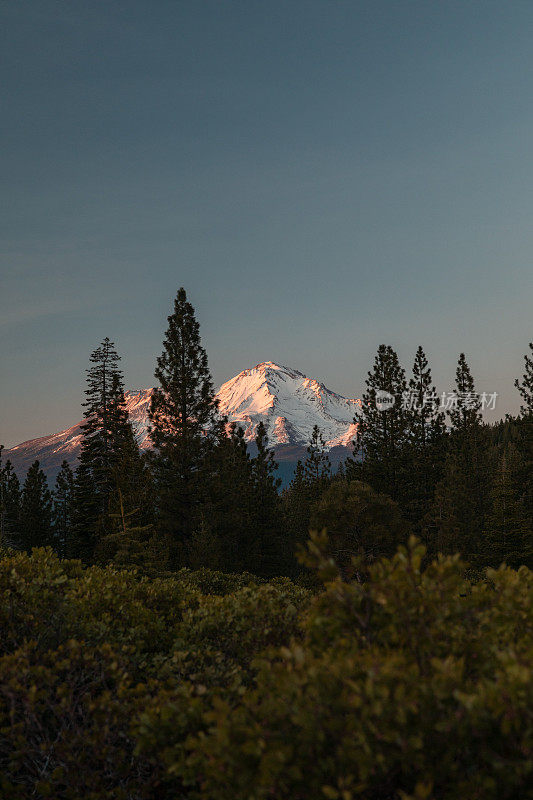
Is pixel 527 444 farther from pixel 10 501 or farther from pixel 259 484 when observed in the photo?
pixel 10 501

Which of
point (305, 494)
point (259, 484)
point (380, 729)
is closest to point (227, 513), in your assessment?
point (259, 484)

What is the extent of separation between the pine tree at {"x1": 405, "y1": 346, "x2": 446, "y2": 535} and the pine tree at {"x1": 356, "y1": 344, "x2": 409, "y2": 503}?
770 mm

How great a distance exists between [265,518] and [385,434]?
34.1ft

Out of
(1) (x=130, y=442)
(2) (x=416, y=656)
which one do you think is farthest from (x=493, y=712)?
(1) (x=130, y=442)

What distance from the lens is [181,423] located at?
93.0ft

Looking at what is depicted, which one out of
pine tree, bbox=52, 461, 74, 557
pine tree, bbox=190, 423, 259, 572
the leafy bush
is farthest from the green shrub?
pine tree, bbox=52, 461, 74, 557

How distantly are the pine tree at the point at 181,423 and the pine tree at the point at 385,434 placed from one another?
1018 centimetres

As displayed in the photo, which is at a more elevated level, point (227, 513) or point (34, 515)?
point (34, 515)

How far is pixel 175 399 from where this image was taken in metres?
28.2

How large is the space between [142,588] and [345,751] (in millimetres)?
5950

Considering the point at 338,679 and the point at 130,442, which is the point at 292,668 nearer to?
the point at 338,679

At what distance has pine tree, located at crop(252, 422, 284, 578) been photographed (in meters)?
34.9

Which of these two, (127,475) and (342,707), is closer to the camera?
(342,707)

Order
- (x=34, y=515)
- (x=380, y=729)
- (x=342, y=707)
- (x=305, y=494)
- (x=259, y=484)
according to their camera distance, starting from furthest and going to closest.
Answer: (x=305, y=494) → (x=34, y=515) → (x=259, y=484) → (x=342, y=707) → (x=380, y=729)
